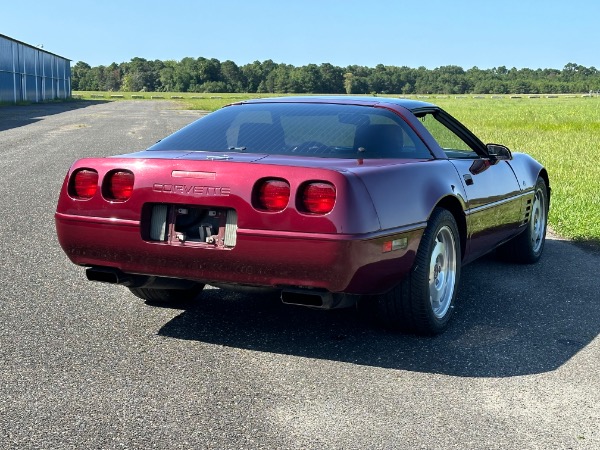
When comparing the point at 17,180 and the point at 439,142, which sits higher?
the point at 439,142

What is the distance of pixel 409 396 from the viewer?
11.9 ft

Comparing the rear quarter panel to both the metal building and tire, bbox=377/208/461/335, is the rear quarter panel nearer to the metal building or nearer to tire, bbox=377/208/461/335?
tire, bbox=377/208/461/335

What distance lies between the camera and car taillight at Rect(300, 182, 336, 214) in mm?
3863

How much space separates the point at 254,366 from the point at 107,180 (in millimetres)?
Answer: 1188

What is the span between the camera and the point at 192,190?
4.02 m

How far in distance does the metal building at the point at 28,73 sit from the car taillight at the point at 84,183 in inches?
1870

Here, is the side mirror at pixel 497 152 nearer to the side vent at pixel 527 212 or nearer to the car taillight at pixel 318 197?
the side vent at pixel 527 212

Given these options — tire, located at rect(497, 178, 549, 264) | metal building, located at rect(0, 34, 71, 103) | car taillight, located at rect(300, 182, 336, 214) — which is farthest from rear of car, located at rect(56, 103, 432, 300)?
metal building, located at rect(0, 34, 71, 103)

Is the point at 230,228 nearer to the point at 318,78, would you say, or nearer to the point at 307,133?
the point at 307,133

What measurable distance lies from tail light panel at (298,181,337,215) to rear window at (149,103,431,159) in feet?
1.62

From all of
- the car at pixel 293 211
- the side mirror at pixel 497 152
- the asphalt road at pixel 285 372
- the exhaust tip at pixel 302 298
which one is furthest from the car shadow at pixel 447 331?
the side mirror at pixel 497 152

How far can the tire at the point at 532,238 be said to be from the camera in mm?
6488

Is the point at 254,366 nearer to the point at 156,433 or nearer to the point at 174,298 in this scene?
the point at 156,433

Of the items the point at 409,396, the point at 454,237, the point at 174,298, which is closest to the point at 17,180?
the point at 174,298
